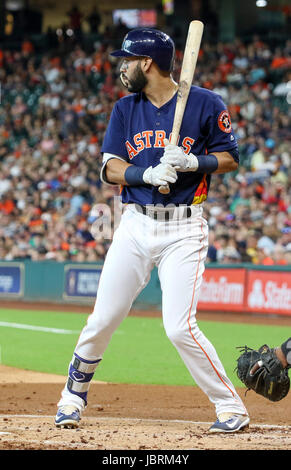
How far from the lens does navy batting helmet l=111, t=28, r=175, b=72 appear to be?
443cm

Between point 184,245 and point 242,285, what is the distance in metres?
9.47

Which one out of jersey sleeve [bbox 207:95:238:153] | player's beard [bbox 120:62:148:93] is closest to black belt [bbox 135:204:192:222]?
jersey sleeve [bbox 207:95:238:153]

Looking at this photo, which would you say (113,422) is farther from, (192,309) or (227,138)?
(227,138)

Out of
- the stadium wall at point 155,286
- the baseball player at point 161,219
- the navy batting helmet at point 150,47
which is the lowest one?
the stadium wall at point 155,286

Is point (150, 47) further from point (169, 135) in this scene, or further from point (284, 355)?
point (284, 355)

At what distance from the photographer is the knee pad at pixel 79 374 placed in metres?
4.56

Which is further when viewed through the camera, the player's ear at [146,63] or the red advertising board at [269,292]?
the red advertising board at [269,292]

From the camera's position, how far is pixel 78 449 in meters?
3.68

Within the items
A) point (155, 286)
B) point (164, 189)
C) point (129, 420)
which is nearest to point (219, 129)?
point (164, 189)

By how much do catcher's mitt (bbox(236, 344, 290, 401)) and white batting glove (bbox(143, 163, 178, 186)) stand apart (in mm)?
1202

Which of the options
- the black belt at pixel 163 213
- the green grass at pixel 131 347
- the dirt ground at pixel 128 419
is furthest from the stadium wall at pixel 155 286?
the black belt at pixel 163 213

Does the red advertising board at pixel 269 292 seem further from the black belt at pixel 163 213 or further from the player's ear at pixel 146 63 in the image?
the player's ear at pixel 146 63

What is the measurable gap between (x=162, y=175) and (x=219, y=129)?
1.93ft
